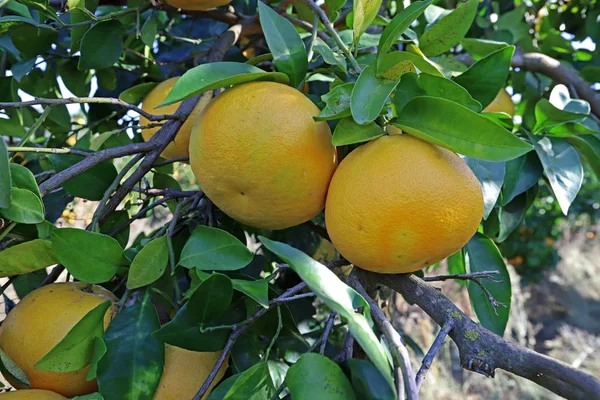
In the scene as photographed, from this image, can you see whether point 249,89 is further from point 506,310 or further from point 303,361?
point 506,310

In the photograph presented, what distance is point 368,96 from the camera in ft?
1.57

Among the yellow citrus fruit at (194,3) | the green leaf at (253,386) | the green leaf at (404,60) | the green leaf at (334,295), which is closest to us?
the green leaf at (334,295)

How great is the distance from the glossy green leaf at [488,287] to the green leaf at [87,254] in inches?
15.9

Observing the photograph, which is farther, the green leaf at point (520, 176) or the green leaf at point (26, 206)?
the green leaf at point (520, 176)

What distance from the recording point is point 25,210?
1.60 ft

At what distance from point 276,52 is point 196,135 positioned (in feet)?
0.38

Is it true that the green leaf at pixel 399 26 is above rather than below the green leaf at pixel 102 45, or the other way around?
above

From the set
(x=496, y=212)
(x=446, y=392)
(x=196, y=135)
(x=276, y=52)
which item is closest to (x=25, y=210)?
(x=196, y=135)

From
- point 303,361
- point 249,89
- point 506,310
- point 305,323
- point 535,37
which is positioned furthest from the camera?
point 535,37

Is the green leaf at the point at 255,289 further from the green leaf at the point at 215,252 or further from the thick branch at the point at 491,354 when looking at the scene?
the thick branch at the point at 491,354

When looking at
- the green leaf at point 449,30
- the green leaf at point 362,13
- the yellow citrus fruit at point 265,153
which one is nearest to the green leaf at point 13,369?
the yellow citrus fruit at point 265,153

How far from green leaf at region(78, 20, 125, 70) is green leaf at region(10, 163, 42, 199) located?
269 mm

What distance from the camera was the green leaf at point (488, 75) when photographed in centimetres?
55

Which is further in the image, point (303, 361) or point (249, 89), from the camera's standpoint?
point (249, 89)
